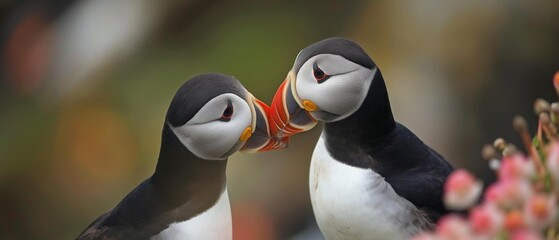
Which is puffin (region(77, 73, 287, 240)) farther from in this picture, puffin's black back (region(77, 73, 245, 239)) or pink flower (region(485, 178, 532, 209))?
pink flower (region(485, 178, 532, 209))

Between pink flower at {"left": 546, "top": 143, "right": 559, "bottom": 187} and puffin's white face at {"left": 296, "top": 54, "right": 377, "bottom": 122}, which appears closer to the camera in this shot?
pink flower at {"left": 546, "top": 143, "right": 559, "bottom": 187}

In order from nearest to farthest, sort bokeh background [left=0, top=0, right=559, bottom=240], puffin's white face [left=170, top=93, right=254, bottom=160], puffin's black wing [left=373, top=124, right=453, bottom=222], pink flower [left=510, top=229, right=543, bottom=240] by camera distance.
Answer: pink flower [left=510, top=229, right=543, bottom=240] → puffin's white face [left=170, top=93, right=254, bottom=160] → puffin's black wing [left=373, top=124, right=453, bottom=222] → bokeh background [left=0, top=0, right=559, bottom=240]

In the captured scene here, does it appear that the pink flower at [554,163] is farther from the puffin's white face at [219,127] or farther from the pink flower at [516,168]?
the puffin's white face at [219,127]

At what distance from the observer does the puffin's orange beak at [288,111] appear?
4.48 feet

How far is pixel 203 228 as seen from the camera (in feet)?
4.50

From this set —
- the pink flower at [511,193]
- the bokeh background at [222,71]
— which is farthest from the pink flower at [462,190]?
the bokeh background at [222,71]

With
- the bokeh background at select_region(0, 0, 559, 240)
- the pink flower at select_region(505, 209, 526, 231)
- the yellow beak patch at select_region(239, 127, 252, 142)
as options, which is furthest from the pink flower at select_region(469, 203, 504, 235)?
the bokeh background at select_region(0, 0, 559, 240)

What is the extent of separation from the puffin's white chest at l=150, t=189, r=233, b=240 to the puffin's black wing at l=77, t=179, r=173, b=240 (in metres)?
0.01

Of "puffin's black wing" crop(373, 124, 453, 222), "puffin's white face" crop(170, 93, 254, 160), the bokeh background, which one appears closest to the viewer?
"puffin's white face" crop(170, 93, 254, 160)

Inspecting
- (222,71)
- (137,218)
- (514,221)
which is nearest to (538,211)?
(514,221)

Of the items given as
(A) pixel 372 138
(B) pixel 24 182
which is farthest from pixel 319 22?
(A) pixel 372 138

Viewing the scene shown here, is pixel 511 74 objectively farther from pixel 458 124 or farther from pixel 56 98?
pixel 56 98

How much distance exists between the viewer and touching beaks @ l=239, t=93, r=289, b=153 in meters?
1.35

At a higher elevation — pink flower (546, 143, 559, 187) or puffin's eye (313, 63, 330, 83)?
pink flower (546, 143, 559, 187)
